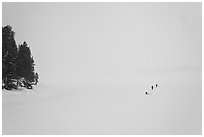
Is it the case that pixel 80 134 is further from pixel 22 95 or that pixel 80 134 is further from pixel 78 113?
pixel 22 95

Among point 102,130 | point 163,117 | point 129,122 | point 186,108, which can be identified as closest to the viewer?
point 102,130

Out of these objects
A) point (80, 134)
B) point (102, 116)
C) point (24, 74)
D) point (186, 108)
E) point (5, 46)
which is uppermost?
point (5, 46)

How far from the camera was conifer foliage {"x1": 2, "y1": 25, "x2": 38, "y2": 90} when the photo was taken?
2452 cm

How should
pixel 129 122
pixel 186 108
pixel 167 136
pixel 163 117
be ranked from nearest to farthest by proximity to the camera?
pixel 167 136 < pixel 129 122 < pixel 163 117 < pixel 186 108

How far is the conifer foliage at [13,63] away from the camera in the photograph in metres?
24.5

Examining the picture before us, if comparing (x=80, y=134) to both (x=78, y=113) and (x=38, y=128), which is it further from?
(x=78, y=113)

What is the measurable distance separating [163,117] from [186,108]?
13.4ft

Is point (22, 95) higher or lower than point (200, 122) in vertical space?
higher

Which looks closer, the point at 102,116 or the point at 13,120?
the point at 13,120

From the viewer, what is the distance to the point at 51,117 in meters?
14.7

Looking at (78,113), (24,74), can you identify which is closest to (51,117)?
(78,113)

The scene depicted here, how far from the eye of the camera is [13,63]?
2556 centimetres

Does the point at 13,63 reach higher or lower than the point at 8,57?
lower

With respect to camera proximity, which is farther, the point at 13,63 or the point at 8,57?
the point at 13,63
